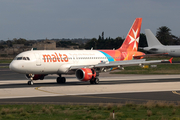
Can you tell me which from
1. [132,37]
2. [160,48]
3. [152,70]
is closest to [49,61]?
[132,37]

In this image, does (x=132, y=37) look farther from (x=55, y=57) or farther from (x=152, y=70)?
(x=152, y=70)

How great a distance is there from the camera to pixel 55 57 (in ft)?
133

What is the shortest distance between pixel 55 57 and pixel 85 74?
4.86 m

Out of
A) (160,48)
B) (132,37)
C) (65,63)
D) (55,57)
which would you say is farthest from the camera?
(160,48)

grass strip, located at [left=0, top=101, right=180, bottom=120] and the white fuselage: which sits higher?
the white fuselage

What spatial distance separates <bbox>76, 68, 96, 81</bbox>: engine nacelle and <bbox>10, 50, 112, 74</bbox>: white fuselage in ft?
7.42

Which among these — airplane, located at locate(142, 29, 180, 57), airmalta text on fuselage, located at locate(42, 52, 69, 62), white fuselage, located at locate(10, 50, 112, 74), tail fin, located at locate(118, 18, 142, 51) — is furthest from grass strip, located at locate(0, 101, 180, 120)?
airplane, located at locate(142, 29, 180, 57)

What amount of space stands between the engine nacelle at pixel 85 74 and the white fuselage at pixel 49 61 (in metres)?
2.26

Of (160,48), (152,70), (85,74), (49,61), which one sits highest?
(160,48)

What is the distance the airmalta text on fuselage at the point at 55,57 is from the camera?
1574 inches

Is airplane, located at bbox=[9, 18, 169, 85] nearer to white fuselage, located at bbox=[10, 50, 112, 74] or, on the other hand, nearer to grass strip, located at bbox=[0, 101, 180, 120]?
white fuselage, located at bbox=[10, 50, 112, 74]

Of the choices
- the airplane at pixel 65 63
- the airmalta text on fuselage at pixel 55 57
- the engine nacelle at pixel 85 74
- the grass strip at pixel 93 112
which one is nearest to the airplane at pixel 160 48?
the airplane at pixel 65 63

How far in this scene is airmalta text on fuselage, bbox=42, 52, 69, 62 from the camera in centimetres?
3997

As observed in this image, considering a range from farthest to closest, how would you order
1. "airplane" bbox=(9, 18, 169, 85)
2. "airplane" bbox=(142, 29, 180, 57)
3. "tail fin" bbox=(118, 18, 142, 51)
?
"airplane" bbox=(142, 29, 180, 57)
"tail fin" bbox=(118, 18, 142, 51)
"airplane" bbox=(9, 18, 169, 85)
